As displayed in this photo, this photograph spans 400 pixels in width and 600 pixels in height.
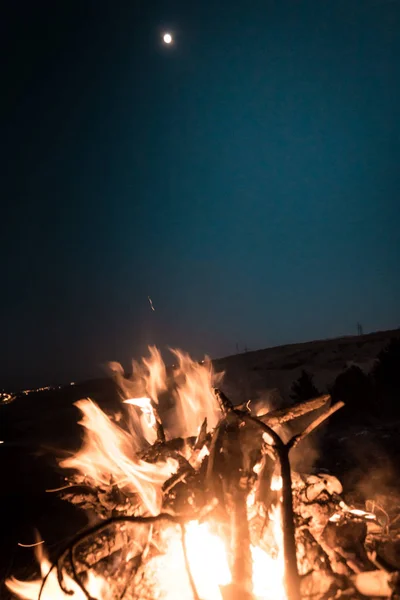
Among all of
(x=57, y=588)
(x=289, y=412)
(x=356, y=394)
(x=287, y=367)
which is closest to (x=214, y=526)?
(x=289, y=412)

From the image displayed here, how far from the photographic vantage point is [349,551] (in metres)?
4.27

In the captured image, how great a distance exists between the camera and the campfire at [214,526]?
381cm

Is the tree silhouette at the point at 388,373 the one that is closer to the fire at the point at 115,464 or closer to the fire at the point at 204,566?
the fire at the point at 204,566

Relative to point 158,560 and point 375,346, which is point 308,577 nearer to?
point 158,560

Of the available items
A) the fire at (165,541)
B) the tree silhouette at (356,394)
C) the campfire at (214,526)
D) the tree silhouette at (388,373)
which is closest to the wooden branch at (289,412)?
the campfire at (214,526)

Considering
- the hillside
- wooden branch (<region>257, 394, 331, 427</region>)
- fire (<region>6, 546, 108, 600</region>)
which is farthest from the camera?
the hillside

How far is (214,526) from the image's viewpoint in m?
4.25

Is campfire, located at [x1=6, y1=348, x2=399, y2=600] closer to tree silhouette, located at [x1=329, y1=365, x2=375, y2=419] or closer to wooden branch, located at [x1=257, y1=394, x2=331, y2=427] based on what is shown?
wooden branch, located at [x1=257, y1=394, x2=331, y2=427]

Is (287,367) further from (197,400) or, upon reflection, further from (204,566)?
(204,566)

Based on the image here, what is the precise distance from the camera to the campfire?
3.81m

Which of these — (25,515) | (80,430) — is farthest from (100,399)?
(25,515)

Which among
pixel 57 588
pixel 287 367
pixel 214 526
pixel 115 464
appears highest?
pixel 287 367

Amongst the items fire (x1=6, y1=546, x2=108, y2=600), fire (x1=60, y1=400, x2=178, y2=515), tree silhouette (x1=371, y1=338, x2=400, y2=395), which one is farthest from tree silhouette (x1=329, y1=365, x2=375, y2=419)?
fire (x1=6, y1=546, x2=108, y2=600)

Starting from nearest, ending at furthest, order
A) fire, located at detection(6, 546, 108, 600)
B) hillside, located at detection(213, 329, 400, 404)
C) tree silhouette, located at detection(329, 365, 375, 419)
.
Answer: fire, located at detection(6, 546, 108, 600)
tree silhouette, located at detection(329, 365, 375, 419)
hillside, located at detection(213, 329, 400, 404)
